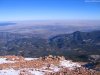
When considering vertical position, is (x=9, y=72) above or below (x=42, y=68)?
above

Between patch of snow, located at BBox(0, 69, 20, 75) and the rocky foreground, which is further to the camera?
the rocky foreground

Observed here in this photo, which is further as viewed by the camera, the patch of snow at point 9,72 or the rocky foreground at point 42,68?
the rocky foreground at point 42,68

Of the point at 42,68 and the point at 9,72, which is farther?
the point at 42,68

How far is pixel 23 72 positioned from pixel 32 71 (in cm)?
121

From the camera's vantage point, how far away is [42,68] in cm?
2886

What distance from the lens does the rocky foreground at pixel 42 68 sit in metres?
26.7

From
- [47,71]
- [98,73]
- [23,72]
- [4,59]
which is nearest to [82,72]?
[98,73]

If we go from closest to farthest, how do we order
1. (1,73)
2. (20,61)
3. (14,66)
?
1. (1,73)
2. (14,66)
3. (20,61)

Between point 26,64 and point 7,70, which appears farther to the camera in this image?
point 26,64

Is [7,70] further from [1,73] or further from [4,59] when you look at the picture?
[4,59]

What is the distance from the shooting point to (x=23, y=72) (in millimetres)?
26562

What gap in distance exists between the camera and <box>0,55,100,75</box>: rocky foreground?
1051 inches

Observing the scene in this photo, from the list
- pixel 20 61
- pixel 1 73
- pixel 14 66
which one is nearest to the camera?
pixel 1 73

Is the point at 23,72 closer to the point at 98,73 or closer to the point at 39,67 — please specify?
the point at 39,67
